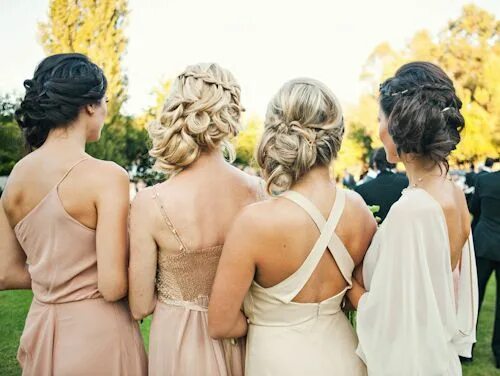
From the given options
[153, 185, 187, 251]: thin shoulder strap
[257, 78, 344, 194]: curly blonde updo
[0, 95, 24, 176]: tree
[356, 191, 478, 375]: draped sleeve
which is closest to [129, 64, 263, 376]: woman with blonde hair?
[153, 185, 187, 251]: thin shoulder strap

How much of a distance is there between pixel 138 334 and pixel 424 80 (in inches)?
73.8

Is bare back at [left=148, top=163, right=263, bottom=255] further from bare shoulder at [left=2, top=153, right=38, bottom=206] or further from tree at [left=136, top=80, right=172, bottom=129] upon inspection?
tree at [left=136, top=80, right=172, bottom=129]

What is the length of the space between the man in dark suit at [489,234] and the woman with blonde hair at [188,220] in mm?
4108

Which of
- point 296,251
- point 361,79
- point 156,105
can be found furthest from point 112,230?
point 361,79

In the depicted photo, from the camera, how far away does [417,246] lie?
1.94m

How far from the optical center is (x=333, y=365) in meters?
2.08

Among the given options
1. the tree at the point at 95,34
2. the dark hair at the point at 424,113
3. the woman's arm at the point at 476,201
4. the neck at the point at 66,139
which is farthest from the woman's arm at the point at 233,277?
the tree at the point at 95,34

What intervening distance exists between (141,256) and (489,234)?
179 inches

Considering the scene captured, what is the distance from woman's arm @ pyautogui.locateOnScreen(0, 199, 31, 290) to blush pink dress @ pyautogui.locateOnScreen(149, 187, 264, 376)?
78 centimetres

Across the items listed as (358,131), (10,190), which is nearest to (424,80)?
(10,190)

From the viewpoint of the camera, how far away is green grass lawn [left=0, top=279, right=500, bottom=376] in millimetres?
5043

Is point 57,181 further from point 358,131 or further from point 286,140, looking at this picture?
point 358,131

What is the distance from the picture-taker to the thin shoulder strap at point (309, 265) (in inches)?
75.9

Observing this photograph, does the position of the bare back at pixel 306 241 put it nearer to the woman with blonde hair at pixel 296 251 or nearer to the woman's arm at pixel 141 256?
the woman with blonde hair at pixel 296 251
